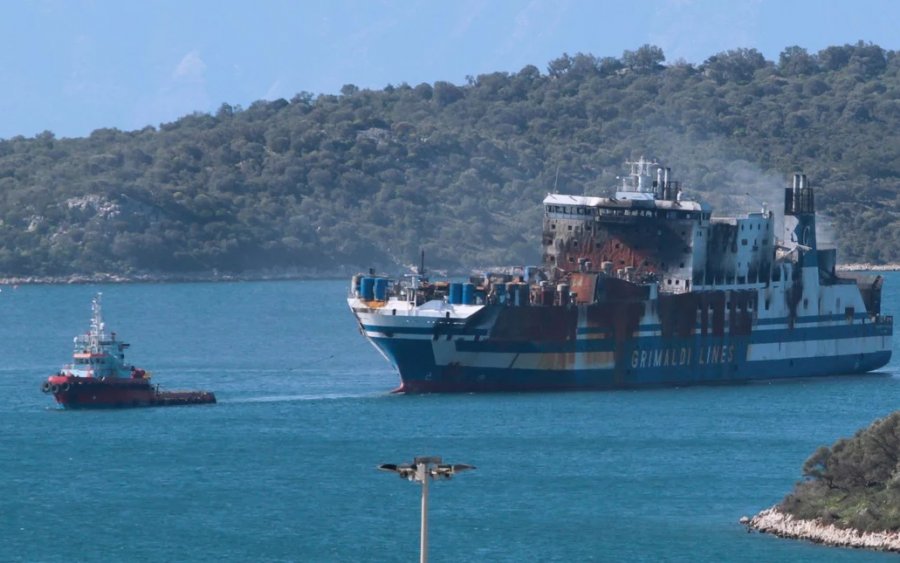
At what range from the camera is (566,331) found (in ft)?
235

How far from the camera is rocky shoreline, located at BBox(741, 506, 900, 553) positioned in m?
46.7

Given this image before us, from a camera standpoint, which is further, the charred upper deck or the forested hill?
the forested hill

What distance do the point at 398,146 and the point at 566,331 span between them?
370 feet

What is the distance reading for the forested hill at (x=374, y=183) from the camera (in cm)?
16212

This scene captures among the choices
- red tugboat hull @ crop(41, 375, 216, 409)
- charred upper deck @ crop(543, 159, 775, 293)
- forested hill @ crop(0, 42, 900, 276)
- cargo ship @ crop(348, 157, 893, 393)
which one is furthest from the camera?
forested hill @ crop(0, 42, 900, 276)

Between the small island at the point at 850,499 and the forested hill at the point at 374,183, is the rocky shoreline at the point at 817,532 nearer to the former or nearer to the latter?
the small island at the point at 850,499

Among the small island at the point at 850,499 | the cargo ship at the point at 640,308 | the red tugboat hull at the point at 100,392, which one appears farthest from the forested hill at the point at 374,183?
the small island at the point at 850,499

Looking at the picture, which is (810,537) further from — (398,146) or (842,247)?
(398,146)

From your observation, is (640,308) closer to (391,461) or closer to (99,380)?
(99,380)

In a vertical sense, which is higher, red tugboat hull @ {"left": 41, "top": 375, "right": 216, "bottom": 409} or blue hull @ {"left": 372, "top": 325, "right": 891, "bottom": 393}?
blue hull @ {"left": 372, "top": 325, "right": 891, "bottom": 393}

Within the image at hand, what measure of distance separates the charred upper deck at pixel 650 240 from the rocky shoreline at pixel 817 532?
81.6 ft

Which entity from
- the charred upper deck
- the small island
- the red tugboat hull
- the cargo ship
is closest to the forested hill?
the cargo ship

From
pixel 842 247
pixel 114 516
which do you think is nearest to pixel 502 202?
pixel 842 247

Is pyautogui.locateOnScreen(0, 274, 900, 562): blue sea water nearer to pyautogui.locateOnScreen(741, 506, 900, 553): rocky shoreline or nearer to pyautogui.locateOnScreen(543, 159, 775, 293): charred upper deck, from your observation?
pyautogui.locateOnScreen(741, 506, 900, 553): rocky shoreline
